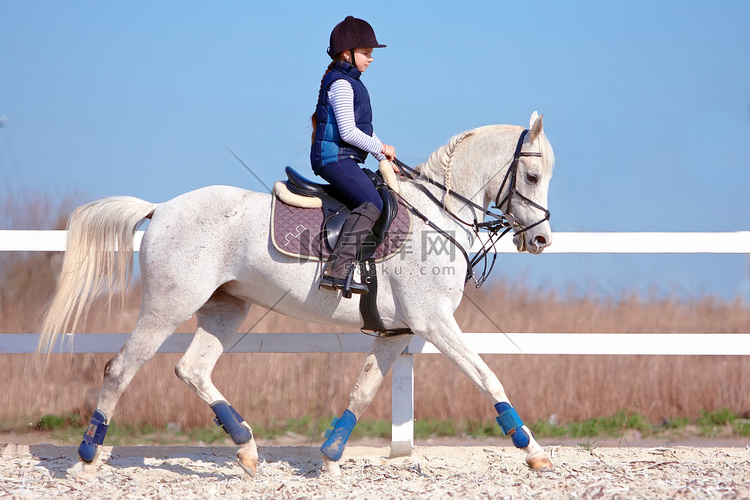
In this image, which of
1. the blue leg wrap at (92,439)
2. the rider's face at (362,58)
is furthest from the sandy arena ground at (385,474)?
the rider's face at (362,58)

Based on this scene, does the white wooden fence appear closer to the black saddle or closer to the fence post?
the fence post

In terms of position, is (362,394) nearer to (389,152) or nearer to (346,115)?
(389,152)

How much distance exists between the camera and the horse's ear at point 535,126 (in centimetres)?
412

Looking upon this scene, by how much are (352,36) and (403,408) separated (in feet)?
8.69

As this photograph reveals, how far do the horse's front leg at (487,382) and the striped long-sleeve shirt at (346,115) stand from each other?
1165 millimetres

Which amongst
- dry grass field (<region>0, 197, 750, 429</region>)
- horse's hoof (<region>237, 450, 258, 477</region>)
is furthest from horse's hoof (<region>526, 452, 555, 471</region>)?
dry grass field (<region>0, 197, 750, 429</region>)

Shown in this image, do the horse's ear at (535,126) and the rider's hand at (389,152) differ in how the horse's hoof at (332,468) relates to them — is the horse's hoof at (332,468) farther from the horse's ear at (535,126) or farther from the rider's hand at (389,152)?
the horse's ear at (535,126)

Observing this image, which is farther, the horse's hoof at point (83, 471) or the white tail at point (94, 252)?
the white tail at point (94, 252)

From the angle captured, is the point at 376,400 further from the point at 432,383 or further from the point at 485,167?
the point at 485,167

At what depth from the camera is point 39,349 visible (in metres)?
4.40

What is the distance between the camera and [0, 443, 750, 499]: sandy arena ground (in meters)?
3.71

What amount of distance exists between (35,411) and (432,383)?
11.8 ft

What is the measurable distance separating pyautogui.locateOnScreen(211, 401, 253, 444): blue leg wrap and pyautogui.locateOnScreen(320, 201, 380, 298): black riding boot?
A: 105 cm

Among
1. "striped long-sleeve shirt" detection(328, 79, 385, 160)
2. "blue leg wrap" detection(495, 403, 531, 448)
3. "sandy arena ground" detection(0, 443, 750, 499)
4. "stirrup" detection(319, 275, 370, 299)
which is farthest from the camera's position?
Answer: "striped long-sleeve shirt" detection(328, 79, 385, 160)
